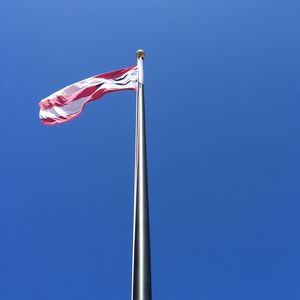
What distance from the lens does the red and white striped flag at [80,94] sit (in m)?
15.2

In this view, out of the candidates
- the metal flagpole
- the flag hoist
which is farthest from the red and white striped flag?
the metal flagpole

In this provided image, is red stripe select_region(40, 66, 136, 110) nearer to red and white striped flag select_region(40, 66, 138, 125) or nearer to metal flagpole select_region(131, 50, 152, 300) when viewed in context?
red and white striped flag select_region(40, 66, 138, 125)

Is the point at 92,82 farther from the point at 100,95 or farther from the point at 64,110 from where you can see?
the point at 64,110

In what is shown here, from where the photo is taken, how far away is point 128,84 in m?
15.1

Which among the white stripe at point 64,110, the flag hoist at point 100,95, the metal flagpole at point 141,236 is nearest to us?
the metal flagpole at point 141,236

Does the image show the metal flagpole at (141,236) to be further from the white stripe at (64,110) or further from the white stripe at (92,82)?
the white stripe at (64,110)

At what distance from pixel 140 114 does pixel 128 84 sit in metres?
4.83

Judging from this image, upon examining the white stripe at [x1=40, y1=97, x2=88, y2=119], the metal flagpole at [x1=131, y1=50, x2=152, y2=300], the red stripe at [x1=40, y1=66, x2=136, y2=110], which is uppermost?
the red stripe at [x1=40, y1=66, x2=136, y2=110]

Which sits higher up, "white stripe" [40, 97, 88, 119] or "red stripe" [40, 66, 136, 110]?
"red stripe" [40, 66, 136, 110]

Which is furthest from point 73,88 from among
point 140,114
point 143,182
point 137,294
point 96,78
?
point 137,294

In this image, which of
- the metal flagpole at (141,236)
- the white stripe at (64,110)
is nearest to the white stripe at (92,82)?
the white stripe at (64,110)

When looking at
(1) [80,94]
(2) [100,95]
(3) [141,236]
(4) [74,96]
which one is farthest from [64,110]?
(3) [141,236]

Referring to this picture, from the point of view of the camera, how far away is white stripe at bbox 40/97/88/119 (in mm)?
15270

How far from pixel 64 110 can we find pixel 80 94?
91 cm
